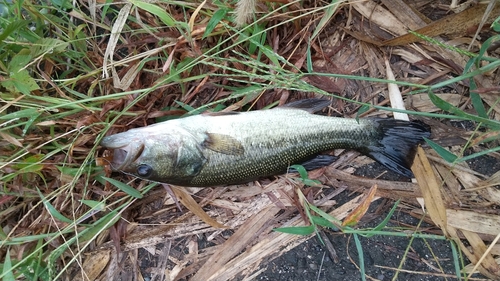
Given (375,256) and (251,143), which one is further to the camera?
(375,256)

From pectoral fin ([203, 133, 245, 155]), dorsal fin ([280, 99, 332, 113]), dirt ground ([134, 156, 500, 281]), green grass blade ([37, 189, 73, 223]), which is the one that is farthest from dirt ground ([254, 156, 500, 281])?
green grass blade ([37, 189, 73, 223])

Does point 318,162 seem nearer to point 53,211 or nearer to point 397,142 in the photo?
point 397,142

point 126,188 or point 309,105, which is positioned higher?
point 309,105

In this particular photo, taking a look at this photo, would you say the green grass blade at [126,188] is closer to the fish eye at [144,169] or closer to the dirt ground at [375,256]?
the fish eye at [144,169]

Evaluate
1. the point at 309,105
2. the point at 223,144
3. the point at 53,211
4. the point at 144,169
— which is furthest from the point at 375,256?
the point at 53,211

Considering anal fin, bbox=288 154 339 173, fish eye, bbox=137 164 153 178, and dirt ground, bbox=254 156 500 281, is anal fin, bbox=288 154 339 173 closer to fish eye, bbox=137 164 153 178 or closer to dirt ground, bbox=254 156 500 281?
dirt ground, bbox=254 156 500 281

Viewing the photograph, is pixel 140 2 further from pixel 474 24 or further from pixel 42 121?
pixel 474 24
